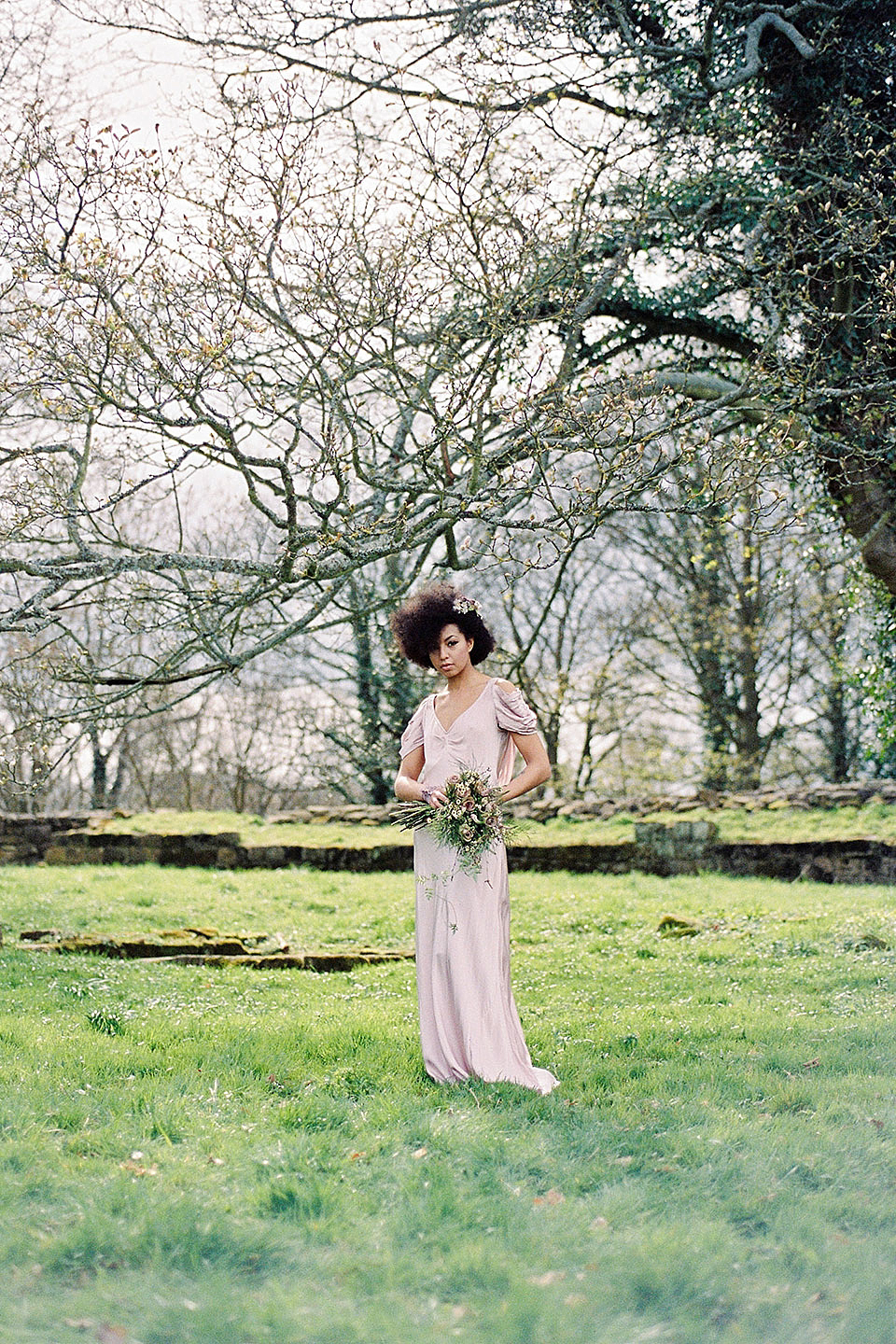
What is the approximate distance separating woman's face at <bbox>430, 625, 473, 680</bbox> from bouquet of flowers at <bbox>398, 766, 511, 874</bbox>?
0.57 m

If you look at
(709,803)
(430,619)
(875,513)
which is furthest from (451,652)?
(709,803)

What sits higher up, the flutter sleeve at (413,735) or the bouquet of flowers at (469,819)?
the flutter sleeve at (413,735)

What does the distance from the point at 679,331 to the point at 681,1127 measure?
9193 millimetres

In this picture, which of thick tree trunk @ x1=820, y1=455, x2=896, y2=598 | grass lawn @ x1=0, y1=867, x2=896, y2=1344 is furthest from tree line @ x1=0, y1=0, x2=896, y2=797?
grass lawn @ x1=0, y1=867, x2=896, y2=1344

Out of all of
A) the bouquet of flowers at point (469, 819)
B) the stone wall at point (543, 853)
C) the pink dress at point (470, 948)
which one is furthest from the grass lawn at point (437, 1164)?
the stone wall at point (543, 853)

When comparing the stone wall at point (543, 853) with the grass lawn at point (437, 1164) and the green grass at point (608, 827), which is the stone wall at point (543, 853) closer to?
the green grass at point (608, 827)

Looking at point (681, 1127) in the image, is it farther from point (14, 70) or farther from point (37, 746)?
point (14, 70)

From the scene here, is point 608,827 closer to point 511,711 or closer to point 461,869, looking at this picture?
point 511,711

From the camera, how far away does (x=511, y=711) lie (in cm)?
558

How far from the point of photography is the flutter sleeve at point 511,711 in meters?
5.55

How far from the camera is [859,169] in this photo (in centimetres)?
1033

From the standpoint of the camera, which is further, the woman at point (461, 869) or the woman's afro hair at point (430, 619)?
the woman's afro hair at point (430, 619)

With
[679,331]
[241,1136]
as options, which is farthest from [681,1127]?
[679,331]

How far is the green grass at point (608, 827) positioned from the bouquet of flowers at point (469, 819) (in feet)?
26.5
